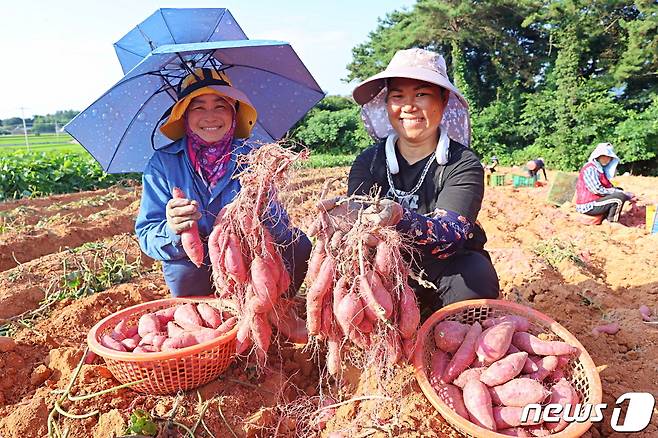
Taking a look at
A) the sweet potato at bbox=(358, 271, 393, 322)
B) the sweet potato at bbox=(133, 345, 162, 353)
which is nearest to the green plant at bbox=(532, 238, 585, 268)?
the sweet potato at bbox=(358, 271, 393, 322)

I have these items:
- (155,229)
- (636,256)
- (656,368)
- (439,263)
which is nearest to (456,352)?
(439,263)

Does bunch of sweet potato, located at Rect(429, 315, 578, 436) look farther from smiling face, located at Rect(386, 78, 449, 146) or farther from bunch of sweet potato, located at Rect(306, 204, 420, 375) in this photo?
smiling face, located at Rect(386, 78, 449, 146)

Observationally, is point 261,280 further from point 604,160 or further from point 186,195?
point 604,160

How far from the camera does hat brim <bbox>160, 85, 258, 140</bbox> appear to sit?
2424mm

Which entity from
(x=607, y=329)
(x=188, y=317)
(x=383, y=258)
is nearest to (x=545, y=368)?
(x=383, y=258)

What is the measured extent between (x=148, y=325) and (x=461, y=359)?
141 centimetres

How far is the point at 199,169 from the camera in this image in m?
2.58

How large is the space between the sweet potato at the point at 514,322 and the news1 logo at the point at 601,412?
0.36m

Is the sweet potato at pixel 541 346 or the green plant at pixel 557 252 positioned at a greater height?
the sweet potato at pixel 541 346

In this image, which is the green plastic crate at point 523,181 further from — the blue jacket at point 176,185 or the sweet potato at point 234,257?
A: the sweet potato at point 234,257

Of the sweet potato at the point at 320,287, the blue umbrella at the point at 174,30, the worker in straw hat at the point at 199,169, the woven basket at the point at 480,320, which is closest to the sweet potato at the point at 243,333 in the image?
the sweet potato at the point at 320,287

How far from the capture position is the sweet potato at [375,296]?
160 cm

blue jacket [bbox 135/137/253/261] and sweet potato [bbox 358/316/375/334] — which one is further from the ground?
blue jacket [bbox 135/137/253/261]

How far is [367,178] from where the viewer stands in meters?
2.48
